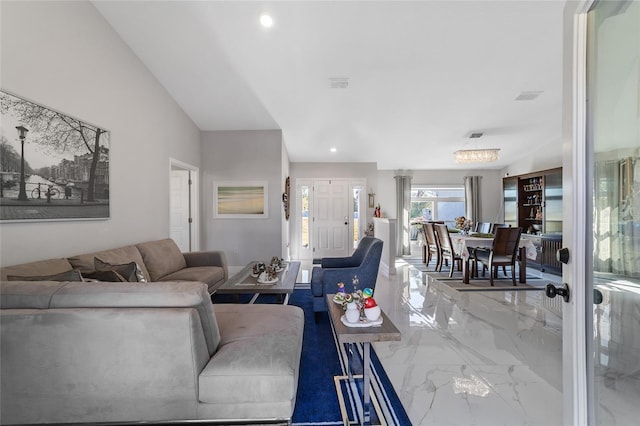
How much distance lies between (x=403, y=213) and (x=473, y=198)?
191 centimetres

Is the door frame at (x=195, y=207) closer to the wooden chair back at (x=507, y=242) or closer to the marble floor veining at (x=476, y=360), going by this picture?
the marble floor veining at (x=476, y=360)

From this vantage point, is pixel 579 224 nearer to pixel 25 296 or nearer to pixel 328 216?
pixel 25 296

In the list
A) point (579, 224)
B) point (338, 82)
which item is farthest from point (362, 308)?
point (338, 82)

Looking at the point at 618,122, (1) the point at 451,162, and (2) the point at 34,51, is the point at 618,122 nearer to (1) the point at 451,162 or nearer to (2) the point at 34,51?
(2) the point at 34,51

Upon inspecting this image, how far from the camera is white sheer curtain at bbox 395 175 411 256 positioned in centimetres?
737

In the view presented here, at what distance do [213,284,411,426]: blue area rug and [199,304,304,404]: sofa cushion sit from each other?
35cm

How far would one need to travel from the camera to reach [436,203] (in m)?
7.84

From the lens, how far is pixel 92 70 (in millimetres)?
2773

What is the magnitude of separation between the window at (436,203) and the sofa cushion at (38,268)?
731 centimetres

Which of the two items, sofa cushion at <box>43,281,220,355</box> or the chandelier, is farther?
the chandelier

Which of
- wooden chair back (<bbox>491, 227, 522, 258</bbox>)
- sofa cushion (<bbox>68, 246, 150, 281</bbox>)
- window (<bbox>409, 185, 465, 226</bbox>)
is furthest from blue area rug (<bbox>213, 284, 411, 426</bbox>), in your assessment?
window (<bbox>409, 185, 465, 226</bbox>)

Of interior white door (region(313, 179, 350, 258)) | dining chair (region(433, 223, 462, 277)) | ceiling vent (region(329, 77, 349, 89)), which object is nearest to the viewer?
ceiling vent (region(329, 77, 349, 89))

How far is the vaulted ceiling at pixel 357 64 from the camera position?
2.68m

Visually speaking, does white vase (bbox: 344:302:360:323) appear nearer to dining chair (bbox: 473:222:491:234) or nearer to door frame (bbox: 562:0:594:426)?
door frame (bbox: 562:0:594:426)
